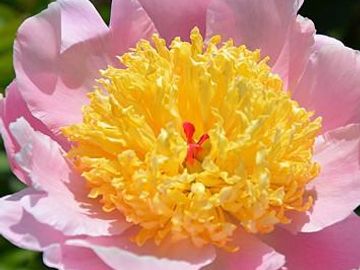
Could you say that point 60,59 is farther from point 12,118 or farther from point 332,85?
point 332,85

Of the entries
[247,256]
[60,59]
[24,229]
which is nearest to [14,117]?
[60,59]

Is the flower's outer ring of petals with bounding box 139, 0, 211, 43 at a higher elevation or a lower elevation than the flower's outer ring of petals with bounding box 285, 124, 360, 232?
higher

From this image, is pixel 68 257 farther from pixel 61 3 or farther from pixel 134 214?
pixel 61 3

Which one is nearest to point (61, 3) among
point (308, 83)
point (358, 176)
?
point (308, 83)

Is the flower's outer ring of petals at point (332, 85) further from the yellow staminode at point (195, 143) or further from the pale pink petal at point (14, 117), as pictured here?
the pale pink petal at point (14, 117)

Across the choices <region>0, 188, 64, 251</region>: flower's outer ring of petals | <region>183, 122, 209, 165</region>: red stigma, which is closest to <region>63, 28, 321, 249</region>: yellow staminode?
<region>183, 122, 209, 165</region>: red stigma

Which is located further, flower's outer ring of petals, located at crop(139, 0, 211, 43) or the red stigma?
flower's outer ring of petals, located at crop(139, 0, 211, 43)

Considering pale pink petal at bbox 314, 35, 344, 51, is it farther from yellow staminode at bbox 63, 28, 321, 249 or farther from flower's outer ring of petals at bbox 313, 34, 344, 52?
yellow staminode at bbox 63, 28, 321, 249
